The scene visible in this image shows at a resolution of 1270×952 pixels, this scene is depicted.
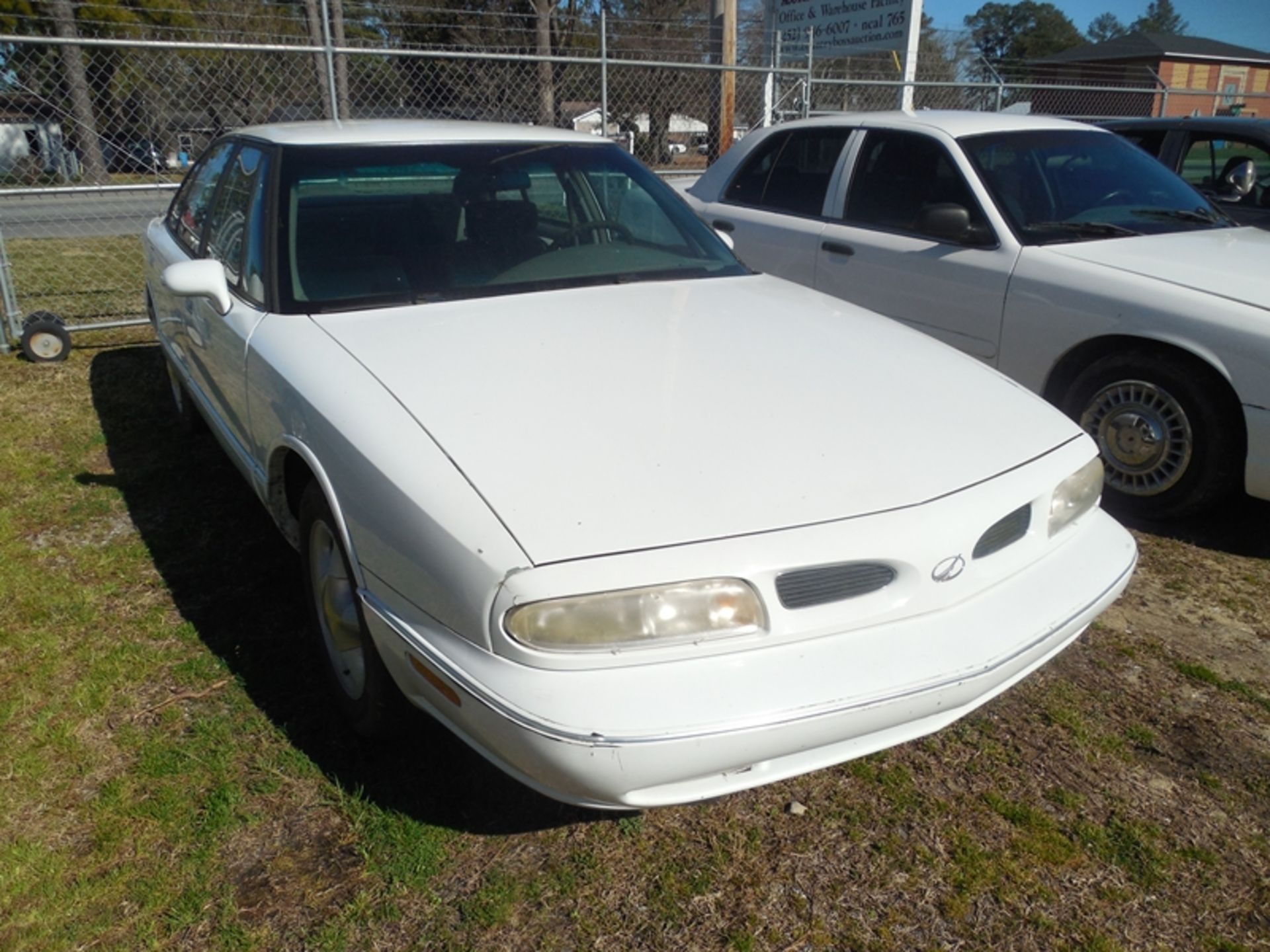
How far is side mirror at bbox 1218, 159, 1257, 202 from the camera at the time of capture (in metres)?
6.51

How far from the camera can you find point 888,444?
7.73ft

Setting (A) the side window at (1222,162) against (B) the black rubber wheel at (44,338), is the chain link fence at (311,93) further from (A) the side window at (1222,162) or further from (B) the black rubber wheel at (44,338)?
(A) the side window at (1222,162)

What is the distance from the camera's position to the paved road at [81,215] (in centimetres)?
1240

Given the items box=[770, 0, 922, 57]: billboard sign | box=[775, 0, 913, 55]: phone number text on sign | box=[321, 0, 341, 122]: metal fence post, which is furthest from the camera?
box=[775, 0, 913, 55]: phone number text on sign

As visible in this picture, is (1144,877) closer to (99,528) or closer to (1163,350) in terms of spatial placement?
(1163,350)

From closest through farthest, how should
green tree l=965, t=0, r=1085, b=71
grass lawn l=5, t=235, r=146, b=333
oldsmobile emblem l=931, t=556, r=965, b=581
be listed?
oldsmobile emblem l=931, t=556, r=965, b=581 < grass lawn l=5, t=235, r=146, b=333 < green tree l=965, t=0, r=1085, b=71

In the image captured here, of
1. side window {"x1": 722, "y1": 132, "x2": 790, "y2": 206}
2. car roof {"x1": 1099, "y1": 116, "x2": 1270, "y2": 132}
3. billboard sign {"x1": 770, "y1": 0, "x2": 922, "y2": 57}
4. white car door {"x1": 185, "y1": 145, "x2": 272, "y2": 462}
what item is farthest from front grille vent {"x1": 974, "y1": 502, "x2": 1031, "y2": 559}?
billboard sign {"x1": 770, "y1": 0, "x2": 922, "y2": 57}

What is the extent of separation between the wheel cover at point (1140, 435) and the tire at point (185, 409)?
4.09 metres

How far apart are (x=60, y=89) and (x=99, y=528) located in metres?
18.9

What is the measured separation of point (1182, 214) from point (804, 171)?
6.26 ft

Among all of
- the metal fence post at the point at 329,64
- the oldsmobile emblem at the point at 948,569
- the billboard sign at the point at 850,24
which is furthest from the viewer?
the billboard sign at the point at 850,24

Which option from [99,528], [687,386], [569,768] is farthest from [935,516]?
[99,528]

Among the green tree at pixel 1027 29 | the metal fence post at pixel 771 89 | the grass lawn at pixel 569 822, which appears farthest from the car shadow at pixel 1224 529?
the green tree at pixel 1027 29

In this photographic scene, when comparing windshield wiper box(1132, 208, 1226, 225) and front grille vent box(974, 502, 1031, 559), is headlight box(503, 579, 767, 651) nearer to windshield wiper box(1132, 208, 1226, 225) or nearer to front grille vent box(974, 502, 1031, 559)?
front grille vent box(974, 502, 1031, 559)
